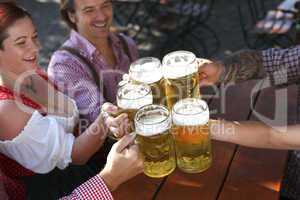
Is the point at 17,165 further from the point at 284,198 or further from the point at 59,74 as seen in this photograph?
the point at 284,198

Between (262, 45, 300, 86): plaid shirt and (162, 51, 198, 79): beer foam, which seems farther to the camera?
(262, 45, 300, 86): plaid shirt

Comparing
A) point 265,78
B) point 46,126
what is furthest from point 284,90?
point 46,126

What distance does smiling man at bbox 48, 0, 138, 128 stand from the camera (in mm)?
2402

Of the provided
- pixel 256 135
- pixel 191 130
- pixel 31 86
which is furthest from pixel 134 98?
pixel 31 86

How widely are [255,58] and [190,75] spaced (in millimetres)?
585

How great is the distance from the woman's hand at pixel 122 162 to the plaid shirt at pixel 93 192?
26mm

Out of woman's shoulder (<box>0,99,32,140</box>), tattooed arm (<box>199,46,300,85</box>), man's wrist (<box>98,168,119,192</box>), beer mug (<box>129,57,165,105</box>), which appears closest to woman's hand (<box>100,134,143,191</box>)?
man's wrist (<box>98,168,119,192</box>)

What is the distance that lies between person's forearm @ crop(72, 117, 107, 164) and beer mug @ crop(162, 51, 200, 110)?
15.3 inches

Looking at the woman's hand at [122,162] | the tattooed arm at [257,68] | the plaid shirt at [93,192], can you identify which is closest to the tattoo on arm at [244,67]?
the tattooed arm at [257,68]

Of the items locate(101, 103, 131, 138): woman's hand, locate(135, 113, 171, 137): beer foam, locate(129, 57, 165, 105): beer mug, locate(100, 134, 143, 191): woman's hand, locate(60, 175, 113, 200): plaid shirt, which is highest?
locate(129, 57, 165, 105): beer mug

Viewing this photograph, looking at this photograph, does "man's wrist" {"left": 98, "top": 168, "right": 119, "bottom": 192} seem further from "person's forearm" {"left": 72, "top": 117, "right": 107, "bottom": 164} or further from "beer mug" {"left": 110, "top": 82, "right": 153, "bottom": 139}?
"person's forearm" {"left": 72, "top": 117, "right": 107, "bottom": 164}

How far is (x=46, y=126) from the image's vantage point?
1.97 metres

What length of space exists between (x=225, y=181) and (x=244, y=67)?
695 mm

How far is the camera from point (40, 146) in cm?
195
